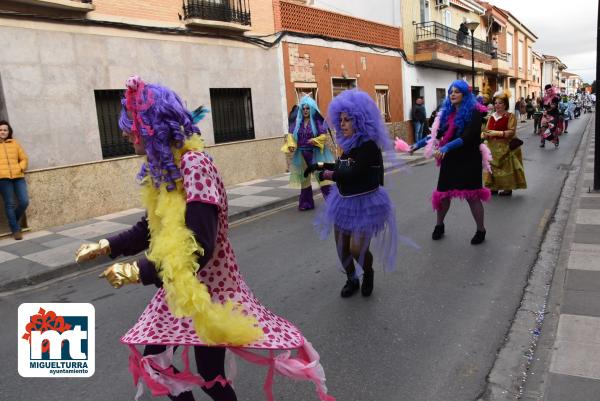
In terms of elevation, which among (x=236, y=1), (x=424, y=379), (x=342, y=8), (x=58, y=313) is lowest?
(x=424, y=379)

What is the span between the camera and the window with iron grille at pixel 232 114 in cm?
1212

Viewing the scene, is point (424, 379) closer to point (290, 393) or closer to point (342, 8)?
point (290, 393)

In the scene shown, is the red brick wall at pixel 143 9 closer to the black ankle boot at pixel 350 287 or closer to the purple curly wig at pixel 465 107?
the purple curly wig at pixel 465 107

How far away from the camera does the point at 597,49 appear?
7867 mm

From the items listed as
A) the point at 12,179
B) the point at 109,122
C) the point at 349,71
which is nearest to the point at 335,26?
the point at 349,71

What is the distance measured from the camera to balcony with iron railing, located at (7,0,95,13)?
7936 mm

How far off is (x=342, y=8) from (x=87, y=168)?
1526 centimetres

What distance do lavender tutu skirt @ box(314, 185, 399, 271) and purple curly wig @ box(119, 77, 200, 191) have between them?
2168 mm

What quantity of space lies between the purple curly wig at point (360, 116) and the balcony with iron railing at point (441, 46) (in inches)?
722

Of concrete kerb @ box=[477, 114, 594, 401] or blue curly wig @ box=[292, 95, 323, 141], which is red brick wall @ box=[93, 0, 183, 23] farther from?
concrete kerb @ box=[477, 114, 594, 401]

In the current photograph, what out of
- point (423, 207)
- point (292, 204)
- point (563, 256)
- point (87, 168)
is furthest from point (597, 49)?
point (87, 168)

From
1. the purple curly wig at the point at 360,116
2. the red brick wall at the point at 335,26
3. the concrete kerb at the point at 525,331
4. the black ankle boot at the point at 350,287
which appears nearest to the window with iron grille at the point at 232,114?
the red brick wall at the point at 335,26

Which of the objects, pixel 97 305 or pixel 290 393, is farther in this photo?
A: pixel 97 305

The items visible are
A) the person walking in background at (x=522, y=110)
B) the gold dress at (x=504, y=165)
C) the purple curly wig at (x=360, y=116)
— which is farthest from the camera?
the person walking in background at (x=522, y=110)
